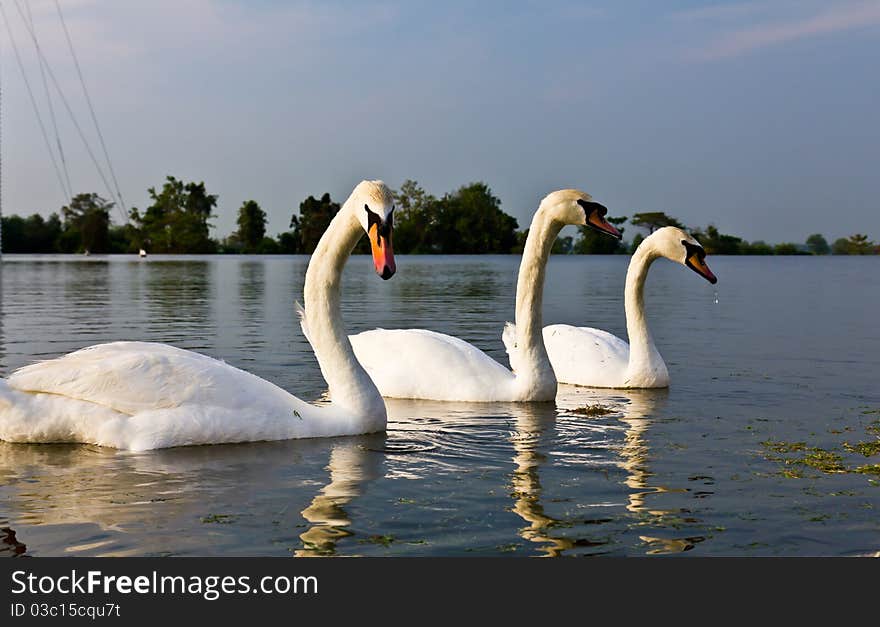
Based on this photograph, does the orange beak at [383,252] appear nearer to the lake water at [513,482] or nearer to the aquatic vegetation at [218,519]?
the lake water at [513,482]

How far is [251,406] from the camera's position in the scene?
8547 mm

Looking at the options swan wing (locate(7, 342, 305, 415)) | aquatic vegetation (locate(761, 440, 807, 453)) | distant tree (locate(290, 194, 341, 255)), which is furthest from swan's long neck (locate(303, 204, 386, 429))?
distant tree (locate(290, 194, 341, 255))

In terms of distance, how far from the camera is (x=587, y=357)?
1292 centimetres

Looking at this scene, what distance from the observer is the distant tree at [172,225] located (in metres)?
160

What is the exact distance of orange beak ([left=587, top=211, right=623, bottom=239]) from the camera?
1067cm

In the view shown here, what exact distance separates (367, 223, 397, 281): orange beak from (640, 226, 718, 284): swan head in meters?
5.68

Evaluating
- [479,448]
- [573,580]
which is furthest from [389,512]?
[479,448]

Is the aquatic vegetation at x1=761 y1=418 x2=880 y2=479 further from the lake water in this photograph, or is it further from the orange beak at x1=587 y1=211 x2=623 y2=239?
the orange beak at x1=587 y1=211 x2=623 y2=239

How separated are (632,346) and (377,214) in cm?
553

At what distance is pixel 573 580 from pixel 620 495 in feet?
5.80

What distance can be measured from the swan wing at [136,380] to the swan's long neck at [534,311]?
3.55m

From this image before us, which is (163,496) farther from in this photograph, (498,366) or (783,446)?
(498,366)

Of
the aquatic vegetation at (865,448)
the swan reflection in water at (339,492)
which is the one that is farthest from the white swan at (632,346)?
the swan reflection in water at (339,492)

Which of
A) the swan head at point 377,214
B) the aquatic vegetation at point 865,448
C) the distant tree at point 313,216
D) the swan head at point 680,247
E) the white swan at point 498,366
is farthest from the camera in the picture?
the distant tree at point 313,216
